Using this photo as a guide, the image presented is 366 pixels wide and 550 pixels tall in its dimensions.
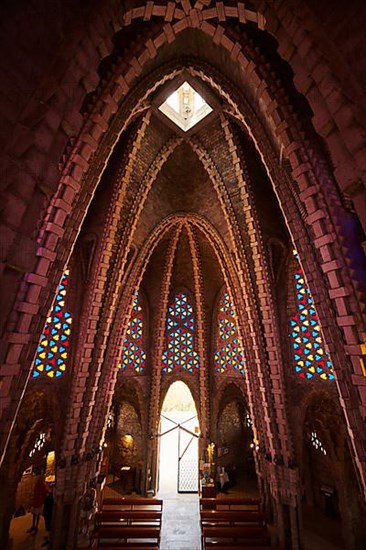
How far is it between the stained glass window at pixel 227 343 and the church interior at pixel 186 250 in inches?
4.2

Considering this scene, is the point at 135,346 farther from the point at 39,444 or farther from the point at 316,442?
the point at 316,442

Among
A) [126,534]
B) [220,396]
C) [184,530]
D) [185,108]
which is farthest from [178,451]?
[185,108]

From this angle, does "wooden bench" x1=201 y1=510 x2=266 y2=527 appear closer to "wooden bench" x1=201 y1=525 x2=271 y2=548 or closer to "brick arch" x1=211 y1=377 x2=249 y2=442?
"wooden bench" x1=201 y1=525 x2=271 y2=548

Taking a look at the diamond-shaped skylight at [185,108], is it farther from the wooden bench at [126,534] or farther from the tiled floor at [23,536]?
the tiled floor at [23,536]

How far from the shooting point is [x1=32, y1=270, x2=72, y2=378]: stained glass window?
7883 mm

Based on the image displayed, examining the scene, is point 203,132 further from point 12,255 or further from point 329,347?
point 12,255

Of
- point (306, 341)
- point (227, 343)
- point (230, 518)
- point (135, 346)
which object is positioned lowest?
point (230, 518)

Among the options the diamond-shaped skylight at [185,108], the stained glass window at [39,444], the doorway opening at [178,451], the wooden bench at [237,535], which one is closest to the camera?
the wooden bench at [237,535]

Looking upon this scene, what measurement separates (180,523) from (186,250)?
10.8 meters

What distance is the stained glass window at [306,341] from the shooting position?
8492 mm

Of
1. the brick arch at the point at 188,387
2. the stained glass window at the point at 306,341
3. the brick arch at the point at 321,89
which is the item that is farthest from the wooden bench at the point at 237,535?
the brick arch at the point at 321,89

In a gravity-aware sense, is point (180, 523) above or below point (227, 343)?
below

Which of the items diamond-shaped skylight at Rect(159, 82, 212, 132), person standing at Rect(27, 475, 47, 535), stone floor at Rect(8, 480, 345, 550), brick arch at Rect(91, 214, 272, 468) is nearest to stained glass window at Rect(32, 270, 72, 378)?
brick arch at Rect(91, 214, 272, 468)

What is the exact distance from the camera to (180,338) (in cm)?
1462
